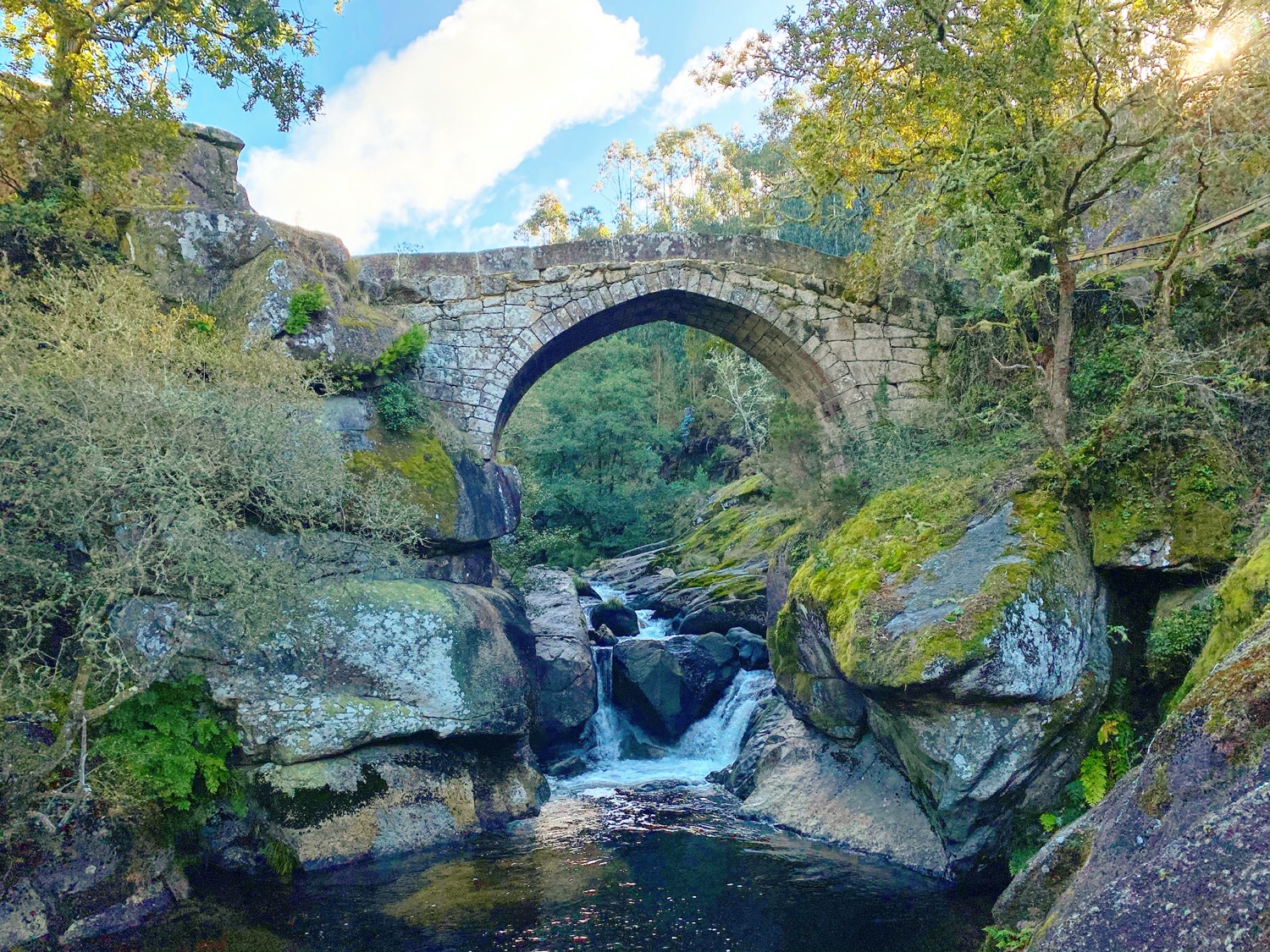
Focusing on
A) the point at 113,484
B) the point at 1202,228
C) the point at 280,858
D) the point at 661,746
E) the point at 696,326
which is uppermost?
the point at 696,326

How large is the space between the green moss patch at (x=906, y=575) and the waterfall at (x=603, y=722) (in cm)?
269

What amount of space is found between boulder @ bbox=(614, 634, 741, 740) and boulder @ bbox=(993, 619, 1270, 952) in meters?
7.05

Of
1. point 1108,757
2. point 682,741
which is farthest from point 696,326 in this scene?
point 1108,757

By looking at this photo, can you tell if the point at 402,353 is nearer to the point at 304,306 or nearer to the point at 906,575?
the point at 304,306

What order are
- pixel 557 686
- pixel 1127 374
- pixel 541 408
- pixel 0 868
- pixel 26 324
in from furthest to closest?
pixel 541 408 → pixel 557 686 → pixel 1127 374 → pixel 26 324 → pixel 0 868

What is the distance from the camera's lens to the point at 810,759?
7664 mm

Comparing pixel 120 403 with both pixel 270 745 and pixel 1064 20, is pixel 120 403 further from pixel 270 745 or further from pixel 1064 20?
pixel 1064 20

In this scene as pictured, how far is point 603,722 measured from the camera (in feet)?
33.1

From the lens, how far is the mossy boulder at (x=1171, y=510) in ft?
18.4

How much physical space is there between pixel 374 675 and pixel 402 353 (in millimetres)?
3807

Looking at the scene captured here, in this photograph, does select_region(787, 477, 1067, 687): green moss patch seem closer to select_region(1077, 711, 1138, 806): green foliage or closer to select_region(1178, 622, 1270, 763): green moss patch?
select_region(1077, 711, 1138, 806): green foliage

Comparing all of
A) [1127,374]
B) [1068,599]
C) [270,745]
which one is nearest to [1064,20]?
[1127,374]

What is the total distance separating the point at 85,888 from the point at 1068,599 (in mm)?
6996

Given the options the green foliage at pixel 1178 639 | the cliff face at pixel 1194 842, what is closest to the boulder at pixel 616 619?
the green foliage at pixel 1178 639
